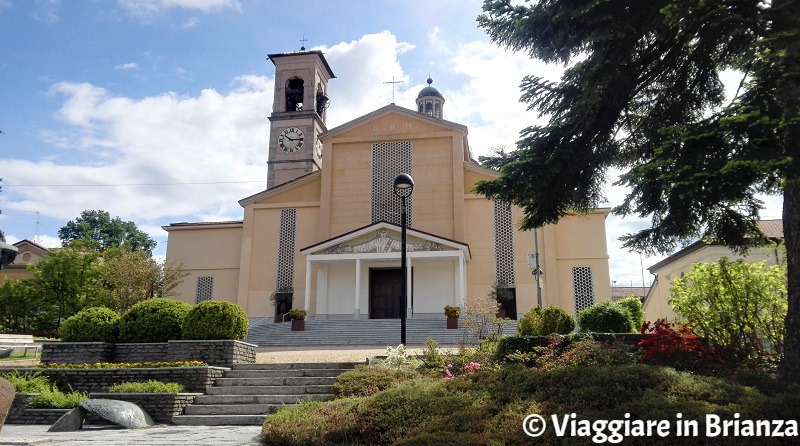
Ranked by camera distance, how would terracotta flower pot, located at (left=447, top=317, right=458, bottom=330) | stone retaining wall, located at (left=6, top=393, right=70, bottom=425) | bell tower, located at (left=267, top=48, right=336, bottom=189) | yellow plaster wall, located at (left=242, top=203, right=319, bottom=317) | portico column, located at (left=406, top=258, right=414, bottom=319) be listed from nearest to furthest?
stone retaining wall, located at (left=6, top=393, right=70, bottom=425), terracotta flower pot, located at (left=447, top=317, right=458, bottom=330), portico column, located at (left=406, top=258, right=414, bottom=319), yellow plaster wall, located at (left=242, top=203, right=319, bottom=317), bell tower, located at (left=267, top=48, right=336, bottom=189)

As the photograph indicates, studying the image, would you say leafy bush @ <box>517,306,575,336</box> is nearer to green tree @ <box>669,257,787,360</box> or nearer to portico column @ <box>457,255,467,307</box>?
green tree @ <box>669,257,787,360</box>

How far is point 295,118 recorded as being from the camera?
43.8 meters

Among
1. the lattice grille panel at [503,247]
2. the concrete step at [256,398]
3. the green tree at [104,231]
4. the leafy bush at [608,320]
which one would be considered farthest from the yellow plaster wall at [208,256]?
the green tree at [104,231]

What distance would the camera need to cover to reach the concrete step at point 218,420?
31.5ft

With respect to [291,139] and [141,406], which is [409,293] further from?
[291,139]

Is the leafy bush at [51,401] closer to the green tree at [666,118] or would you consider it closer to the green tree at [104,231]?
the green tree at [666,118]

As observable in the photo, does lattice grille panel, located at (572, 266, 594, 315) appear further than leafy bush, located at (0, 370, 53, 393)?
Yes

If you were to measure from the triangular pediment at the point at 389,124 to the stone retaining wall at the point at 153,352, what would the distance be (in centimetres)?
1941

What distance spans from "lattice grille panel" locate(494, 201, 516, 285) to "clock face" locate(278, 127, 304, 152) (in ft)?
62.7

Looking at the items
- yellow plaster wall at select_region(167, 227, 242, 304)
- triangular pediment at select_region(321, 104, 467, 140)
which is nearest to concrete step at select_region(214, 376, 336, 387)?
yellow plaster wall at select_region(167, 227, 242, 304)

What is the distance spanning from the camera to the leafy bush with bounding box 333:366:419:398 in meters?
9.86

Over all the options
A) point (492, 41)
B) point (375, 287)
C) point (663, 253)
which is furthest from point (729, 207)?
point (375, 287)

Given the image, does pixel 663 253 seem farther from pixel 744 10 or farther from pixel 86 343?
pixel 86 343

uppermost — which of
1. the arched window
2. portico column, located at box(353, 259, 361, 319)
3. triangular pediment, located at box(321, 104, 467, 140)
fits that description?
the arched window
